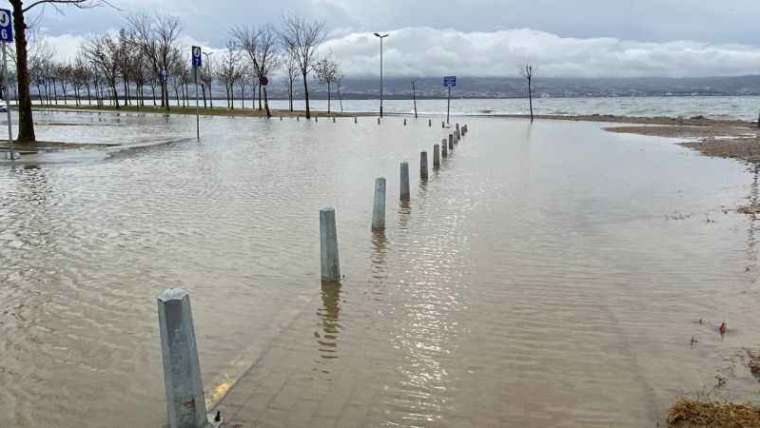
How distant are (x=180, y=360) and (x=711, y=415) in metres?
3.34

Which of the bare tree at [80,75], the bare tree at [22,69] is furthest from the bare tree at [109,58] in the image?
the bare tree at [22,69]

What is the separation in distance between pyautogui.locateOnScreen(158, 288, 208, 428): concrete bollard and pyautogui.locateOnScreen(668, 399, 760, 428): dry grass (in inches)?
119

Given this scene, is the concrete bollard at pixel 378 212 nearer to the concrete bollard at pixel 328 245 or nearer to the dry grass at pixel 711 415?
the concrete bollard at pixel 328 245

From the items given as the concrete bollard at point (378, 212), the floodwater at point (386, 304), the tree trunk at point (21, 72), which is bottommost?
the floodwater at point (386, 304)

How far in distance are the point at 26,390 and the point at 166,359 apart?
1567 mm

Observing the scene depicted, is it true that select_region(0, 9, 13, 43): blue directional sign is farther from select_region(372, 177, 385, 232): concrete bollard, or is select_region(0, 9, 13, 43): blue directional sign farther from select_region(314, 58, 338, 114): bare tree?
select_region(314, 58, 338, 114): bare tree

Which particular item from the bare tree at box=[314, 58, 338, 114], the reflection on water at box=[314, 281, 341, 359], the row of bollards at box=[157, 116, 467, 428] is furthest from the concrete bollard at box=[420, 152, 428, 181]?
the bare tree at box=[314, 58, 338, 114]

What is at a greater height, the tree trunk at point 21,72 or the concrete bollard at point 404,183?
the tree trunk at point 21,72

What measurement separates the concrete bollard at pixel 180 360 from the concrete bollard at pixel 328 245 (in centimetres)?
322

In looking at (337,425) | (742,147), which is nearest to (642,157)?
(742,147)

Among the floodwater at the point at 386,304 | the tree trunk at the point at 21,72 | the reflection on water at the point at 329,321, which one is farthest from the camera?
the tree trunk at the point at 21,72

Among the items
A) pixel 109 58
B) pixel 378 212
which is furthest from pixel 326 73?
pixel 378 212

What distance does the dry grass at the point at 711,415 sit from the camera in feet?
12.7

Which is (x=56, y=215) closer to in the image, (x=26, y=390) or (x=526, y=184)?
(x=26, y=390)
